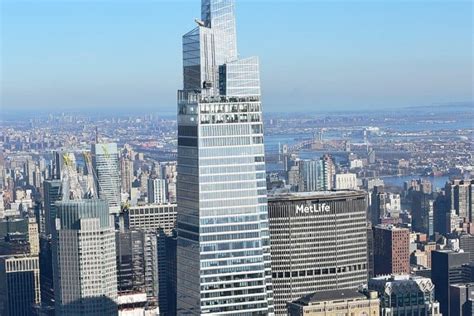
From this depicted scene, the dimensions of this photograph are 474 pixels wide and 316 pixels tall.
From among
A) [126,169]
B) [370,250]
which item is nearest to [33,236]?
[370,250]

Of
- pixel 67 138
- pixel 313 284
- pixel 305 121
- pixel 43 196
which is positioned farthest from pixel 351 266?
pixel 67 138

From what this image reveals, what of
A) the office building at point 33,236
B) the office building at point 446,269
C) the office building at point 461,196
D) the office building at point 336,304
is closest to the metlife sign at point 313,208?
the office building at point 336,304

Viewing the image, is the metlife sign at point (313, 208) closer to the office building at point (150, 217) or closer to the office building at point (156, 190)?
the office building at point (150, 217)

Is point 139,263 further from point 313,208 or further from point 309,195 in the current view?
point 313,208

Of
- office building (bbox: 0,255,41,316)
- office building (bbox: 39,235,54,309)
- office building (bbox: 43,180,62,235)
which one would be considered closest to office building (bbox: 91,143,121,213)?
office building (bbox: 43,180,62,235)

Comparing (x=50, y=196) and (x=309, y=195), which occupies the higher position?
(x=309, y=195)

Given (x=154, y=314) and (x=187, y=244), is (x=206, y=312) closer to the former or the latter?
(x=187, y=244)
